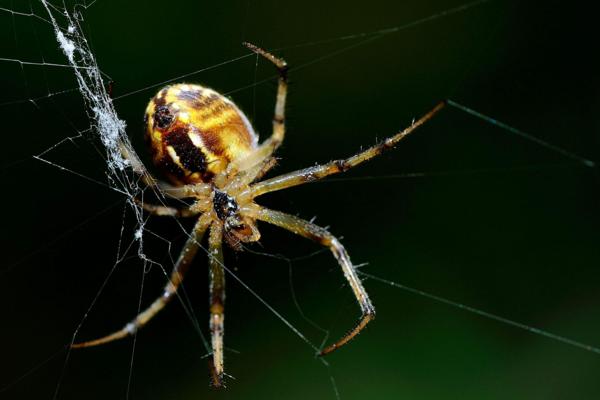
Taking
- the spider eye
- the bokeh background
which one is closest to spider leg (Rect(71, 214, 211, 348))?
the bokeh background

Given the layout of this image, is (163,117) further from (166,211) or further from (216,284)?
(216,284)

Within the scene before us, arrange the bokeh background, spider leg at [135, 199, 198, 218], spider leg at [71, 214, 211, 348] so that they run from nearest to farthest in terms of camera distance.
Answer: spider leg at [135, 199, 198, 218] < spider leg at [71, 214, 211, 348] < the bokeh background

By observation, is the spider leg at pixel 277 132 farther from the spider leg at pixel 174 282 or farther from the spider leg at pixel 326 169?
the spider leg at pixel 174 282

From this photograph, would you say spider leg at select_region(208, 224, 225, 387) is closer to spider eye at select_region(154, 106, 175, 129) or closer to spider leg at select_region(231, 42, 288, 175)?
spider leg at select_region(231, 42, 288, 175)

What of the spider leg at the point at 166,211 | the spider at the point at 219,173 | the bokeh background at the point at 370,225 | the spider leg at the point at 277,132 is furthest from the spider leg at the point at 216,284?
the bokeh background at the point at 370,225

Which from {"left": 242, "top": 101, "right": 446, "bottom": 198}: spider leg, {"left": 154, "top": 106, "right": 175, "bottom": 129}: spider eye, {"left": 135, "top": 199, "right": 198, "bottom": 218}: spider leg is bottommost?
{"left": 135, "top": 199, "right": 198, "bottom": 218}: spider leg

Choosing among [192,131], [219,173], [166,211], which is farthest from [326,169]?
[166,211]
